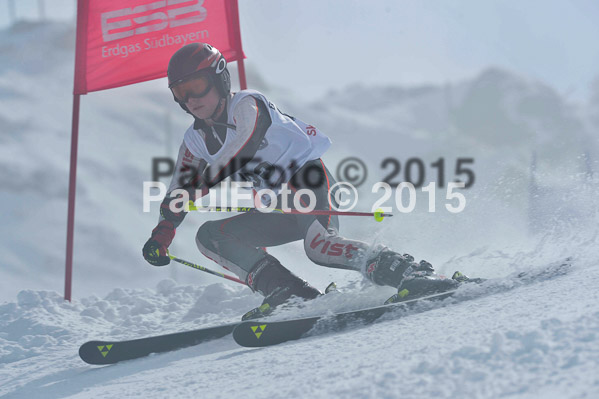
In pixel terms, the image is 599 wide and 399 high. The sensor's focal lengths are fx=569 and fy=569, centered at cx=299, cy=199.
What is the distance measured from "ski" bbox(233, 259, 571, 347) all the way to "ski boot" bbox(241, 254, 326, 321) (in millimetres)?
477

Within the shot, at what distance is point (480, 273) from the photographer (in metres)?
3.53

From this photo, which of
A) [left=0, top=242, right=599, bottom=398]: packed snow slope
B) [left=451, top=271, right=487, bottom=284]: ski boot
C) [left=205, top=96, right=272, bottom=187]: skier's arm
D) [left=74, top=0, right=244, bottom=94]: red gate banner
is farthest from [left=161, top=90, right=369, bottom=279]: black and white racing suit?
[left=74, top=0, right=244, bottom=94]: red gate banner

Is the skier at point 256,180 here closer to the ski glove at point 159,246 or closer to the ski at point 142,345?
the ski glove at point 159,246

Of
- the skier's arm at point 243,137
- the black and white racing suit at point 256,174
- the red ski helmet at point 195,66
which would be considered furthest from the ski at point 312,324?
the red ski helmet at point 195,66

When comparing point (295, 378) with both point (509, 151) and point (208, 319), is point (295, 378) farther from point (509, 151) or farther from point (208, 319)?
point (509, 151)

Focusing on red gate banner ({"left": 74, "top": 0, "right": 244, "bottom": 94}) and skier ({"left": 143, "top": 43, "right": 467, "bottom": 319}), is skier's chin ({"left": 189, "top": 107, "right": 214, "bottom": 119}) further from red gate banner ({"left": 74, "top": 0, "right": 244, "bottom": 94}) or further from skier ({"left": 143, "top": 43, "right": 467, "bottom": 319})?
red gate banner ({"left": 74, "top": 0, "right": 244, "bottom": 94})

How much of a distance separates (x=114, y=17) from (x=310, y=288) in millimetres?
3029

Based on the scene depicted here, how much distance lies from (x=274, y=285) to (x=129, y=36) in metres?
2.76

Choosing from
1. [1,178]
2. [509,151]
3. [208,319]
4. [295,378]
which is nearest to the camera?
[295,378]

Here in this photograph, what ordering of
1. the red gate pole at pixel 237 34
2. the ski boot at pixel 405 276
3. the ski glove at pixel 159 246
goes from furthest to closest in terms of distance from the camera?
1. the red gate pole at pixel 237 34
2. the ski glove at pixel 159 246
3. the ski boot at pixel 405 276

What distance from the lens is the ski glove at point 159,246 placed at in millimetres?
3426

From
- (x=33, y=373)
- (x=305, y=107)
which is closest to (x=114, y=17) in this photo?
(x=33, y=373)

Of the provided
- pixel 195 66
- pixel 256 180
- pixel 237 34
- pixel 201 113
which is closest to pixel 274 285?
pixel 256 180

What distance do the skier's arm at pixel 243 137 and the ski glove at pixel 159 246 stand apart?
0.47 metres
